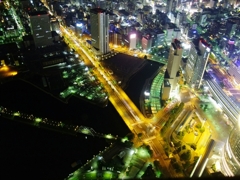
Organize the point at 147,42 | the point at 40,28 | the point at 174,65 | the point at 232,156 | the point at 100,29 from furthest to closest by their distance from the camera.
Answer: the point at 147,42 < the point at 40,28 < the point at 100,29 < the point at 174,65 < the point at 232,156

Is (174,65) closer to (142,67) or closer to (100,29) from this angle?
(142,67)

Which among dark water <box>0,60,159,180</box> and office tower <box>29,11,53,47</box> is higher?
office tower <box>29,11,53,47</box>

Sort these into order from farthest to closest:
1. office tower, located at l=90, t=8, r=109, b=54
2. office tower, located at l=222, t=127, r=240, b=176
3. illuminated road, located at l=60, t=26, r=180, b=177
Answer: office tower, located at l=90, t=8, r=109, b=54 → illuminated road, located at l=60, t=26, r=180, b=177 → office tower, located at l=222, t=127, r=240, b=176

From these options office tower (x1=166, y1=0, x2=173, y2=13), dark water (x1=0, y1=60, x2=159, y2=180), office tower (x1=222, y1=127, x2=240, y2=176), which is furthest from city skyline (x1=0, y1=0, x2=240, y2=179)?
office tower (x1=166, y1=0, x2=173, y2=13)

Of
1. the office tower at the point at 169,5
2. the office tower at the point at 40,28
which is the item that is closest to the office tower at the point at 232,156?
the office tower at the point at 40,28

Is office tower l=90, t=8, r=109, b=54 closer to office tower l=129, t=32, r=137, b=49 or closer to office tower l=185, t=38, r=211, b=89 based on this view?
office tower l=129, t=32, r=137, b=49

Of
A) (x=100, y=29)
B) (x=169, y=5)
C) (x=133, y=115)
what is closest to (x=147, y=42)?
(x=100, y=29)
